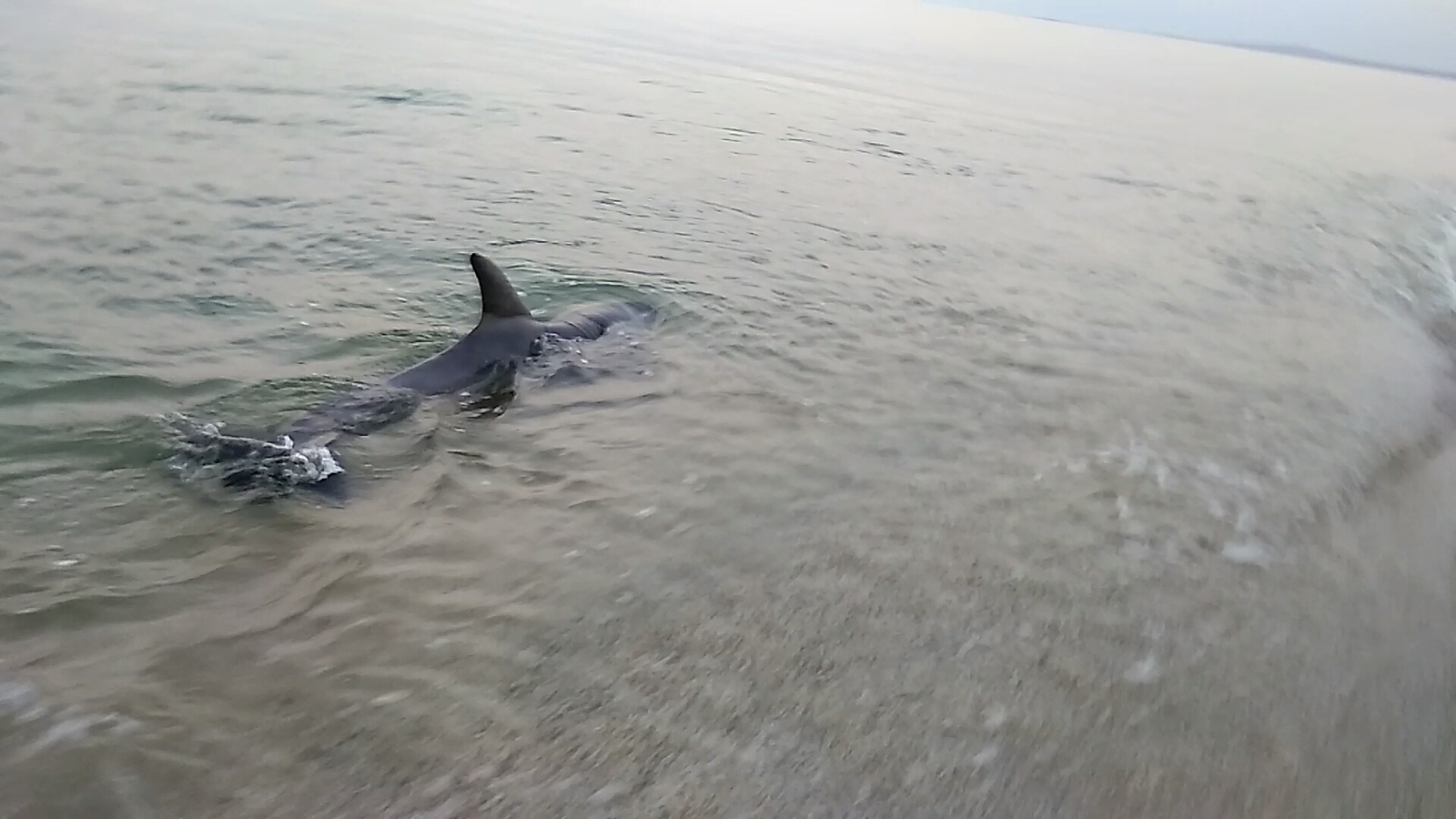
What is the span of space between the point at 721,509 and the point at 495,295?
3025 millimetres

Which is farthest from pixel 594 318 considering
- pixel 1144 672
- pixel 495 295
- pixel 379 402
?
pixel 1144 672

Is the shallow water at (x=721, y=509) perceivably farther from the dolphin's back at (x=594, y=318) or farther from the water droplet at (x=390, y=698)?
the dolphin's back at (x=594, y=318)

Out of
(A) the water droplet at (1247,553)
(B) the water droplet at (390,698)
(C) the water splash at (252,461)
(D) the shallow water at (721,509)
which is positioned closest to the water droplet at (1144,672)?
(D) the shallow water at (721,509)

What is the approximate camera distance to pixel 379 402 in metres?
6.83

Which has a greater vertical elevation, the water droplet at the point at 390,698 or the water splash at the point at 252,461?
the water droplet at the point at 390,698

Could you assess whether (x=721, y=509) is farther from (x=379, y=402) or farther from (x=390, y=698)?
(x=379, y=402)

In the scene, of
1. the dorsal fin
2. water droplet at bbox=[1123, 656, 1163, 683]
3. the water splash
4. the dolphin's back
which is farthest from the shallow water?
the dorsal fin

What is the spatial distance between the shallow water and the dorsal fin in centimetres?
66

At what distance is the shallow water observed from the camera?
3.95m

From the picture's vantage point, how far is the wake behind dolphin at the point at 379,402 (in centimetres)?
584

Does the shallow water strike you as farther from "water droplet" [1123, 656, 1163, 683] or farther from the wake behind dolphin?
the wake behind dolphin

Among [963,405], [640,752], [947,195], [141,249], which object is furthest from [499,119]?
[640,752]

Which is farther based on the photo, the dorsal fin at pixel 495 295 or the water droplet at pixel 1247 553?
the dorsal fin at pixel 495 295

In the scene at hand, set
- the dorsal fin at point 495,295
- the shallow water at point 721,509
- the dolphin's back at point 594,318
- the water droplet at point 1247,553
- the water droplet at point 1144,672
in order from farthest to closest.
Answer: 1. the dolphin's back at point 594,318
2. the dorsal fin at point 495,295
3. the water droplet at point 1247,553
4. the water droplet at point 1144,672
5. the shallow water at point 721,509
